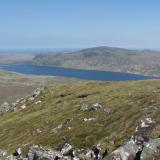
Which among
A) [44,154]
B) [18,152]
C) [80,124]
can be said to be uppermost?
[44,154]

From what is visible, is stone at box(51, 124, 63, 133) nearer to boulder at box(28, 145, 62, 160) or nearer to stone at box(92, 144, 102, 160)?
boulder at box(28, 145, 62, 160)

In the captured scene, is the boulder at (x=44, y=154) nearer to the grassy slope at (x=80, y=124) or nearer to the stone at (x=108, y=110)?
the grassy slope at (x=80, y=124)

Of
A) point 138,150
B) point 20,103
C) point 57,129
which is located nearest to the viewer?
point 138,150

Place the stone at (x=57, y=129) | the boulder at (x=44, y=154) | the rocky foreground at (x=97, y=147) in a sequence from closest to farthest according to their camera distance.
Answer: the rocky foreground at (x=97, y=147)
the boulder at (x=44, y=154)
the stone at (x=57, y=129)

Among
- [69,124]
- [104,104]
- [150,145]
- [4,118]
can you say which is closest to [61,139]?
[69,124]

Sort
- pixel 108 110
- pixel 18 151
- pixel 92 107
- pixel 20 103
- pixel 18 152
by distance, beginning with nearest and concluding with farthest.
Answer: pixel 18 152 < pixel 18 151 < pixel 108 110 < pixel 92 107 < pixel 20 103

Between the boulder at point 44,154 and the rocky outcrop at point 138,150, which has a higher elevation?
the rocky outcrop at point 138,150

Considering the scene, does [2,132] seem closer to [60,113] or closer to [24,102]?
[60,113]

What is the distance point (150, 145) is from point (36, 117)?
48.8 metres

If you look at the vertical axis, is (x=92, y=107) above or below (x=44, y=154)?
above

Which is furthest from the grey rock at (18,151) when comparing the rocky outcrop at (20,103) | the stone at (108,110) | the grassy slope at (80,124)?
the rocky outcrop at (20,103)

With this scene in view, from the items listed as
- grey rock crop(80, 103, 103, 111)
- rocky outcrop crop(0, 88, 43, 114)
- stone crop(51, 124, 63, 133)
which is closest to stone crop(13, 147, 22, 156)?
stone crop(51, 124, 63, 133)

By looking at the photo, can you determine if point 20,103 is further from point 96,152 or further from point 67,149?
point 96,152

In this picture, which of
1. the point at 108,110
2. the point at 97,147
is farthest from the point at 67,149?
the point at 108,110
